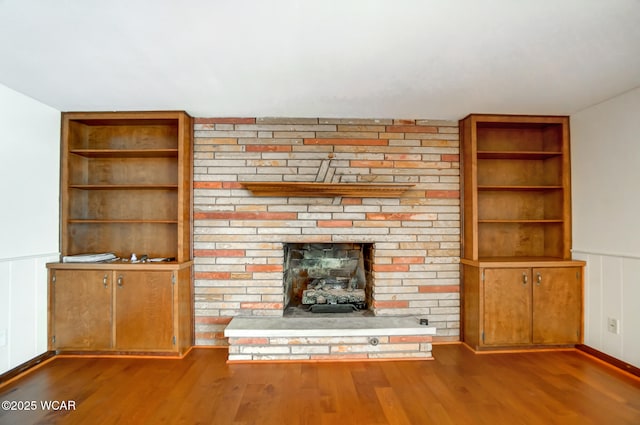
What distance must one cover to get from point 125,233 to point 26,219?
0.78 meters

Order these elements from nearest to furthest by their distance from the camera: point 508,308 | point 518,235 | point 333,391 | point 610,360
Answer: point 333,391 < point 610,360 < point 508,308 < point 518,235

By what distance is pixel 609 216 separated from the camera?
2.80 m

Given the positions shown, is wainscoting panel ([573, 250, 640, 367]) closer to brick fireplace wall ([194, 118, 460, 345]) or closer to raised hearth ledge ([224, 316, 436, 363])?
brick fireplace wall ([194, 118, 460, 345])

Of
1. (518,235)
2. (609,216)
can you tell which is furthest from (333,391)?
(609,216)

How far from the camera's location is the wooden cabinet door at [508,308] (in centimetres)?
299

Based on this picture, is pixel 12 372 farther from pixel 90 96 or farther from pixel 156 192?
pixel 90 96

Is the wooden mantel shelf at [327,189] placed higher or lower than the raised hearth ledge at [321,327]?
higher

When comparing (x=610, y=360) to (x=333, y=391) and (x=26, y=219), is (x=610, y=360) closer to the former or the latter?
(x=333, y=391)

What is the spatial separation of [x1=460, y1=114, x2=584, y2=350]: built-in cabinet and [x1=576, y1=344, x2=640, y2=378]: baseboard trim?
8cm

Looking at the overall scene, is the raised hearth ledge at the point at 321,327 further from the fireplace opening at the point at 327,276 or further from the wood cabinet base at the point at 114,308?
the wood cabinet base at the point at 114,308

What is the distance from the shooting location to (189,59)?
2064 mm

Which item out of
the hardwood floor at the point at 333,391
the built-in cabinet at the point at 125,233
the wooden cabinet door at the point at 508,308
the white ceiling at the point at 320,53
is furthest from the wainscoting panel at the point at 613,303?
the built-in cabinet at the point at 125,233

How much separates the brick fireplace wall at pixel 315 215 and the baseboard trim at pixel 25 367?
1.25 meters

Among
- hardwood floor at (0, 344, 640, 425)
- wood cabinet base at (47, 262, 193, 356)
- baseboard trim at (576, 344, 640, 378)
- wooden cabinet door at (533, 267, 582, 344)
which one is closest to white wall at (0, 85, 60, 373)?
wood cabinet base at (47, 262, 193, 356)
